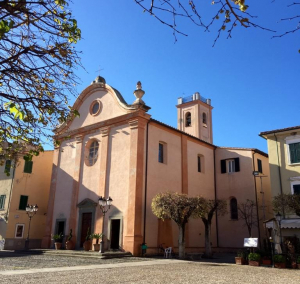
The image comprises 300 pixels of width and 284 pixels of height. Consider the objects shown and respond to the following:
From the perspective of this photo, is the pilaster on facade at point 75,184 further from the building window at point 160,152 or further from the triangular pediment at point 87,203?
the building window at point 160,152

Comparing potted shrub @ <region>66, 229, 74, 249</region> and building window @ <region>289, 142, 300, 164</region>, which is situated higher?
building window @ <region>289, 142, 300, 164</region>

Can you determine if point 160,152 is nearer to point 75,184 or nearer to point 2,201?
point 75,184

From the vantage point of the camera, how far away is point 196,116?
36.6m

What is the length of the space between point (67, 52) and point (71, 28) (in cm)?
63

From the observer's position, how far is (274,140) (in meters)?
21.0

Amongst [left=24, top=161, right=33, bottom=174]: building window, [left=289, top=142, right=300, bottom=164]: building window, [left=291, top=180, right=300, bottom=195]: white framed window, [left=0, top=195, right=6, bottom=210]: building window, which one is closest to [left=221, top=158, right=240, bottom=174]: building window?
[left=289, top=142, right=300, bottom=164]: building window

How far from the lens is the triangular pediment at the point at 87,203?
22.0 meters

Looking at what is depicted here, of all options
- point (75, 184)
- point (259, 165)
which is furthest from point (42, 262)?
point (259, 165)

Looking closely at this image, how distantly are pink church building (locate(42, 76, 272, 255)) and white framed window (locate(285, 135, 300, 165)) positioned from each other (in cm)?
489

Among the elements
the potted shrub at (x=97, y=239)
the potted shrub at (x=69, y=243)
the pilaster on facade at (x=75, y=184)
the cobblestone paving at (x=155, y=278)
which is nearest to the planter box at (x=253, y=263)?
the cobblestone paving at (x=155, y=278)

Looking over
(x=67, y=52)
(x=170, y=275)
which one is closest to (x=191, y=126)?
(x=170, y=275)

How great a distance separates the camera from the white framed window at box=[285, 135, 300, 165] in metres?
20.0

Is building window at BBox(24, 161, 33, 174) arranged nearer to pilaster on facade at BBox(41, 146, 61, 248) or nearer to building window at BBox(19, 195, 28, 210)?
building window at BBox(19, 195, 28, 210)

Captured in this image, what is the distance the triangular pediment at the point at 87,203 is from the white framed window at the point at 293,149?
12929 millimetres
